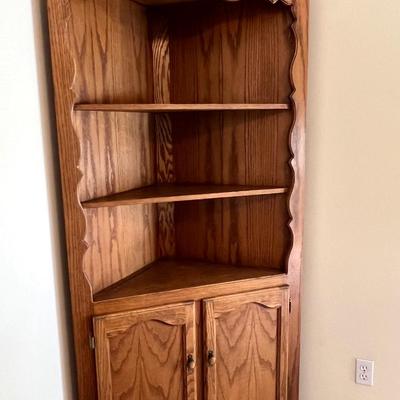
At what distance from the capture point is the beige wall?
156cm

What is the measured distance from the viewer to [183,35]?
5.58 feet

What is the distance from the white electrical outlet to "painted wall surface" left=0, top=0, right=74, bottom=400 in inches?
47.0

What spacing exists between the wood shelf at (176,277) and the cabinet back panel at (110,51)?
2.22 ft

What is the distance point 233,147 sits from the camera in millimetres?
1699

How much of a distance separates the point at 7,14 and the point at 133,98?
0.59m

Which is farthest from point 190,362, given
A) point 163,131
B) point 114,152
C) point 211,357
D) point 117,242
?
point 163,131

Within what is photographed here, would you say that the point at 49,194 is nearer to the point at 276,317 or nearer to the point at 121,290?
the point at 121,290

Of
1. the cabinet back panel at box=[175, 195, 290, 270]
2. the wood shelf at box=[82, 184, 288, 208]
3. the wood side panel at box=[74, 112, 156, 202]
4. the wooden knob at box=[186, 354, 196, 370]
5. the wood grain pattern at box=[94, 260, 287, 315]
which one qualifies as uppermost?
the wood side panel at box=[74, 112, 156, 202]

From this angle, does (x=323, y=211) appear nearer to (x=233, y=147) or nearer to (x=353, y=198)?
(x=353, y=198)

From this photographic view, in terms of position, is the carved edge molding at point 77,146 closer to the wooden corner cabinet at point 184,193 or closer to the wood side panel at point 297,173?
the wooden corner cabinet at point 184,193

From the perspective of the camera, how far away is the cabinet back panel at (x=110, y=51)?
4.54ft

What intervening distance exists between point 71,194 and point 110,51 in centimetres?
56

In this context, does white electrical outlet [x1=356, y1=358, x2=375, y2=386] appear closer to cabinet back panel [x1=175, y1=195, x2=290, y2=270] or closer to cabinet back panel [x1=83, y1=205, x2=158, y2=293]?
cabinet back panel [x1=175, y1=195, x2=290, y2=270]

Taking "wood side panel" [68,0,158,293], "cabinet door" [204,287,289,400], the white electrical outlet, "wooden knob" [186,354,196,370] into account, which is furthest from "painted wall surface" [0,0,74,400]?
the white electrical outlet
